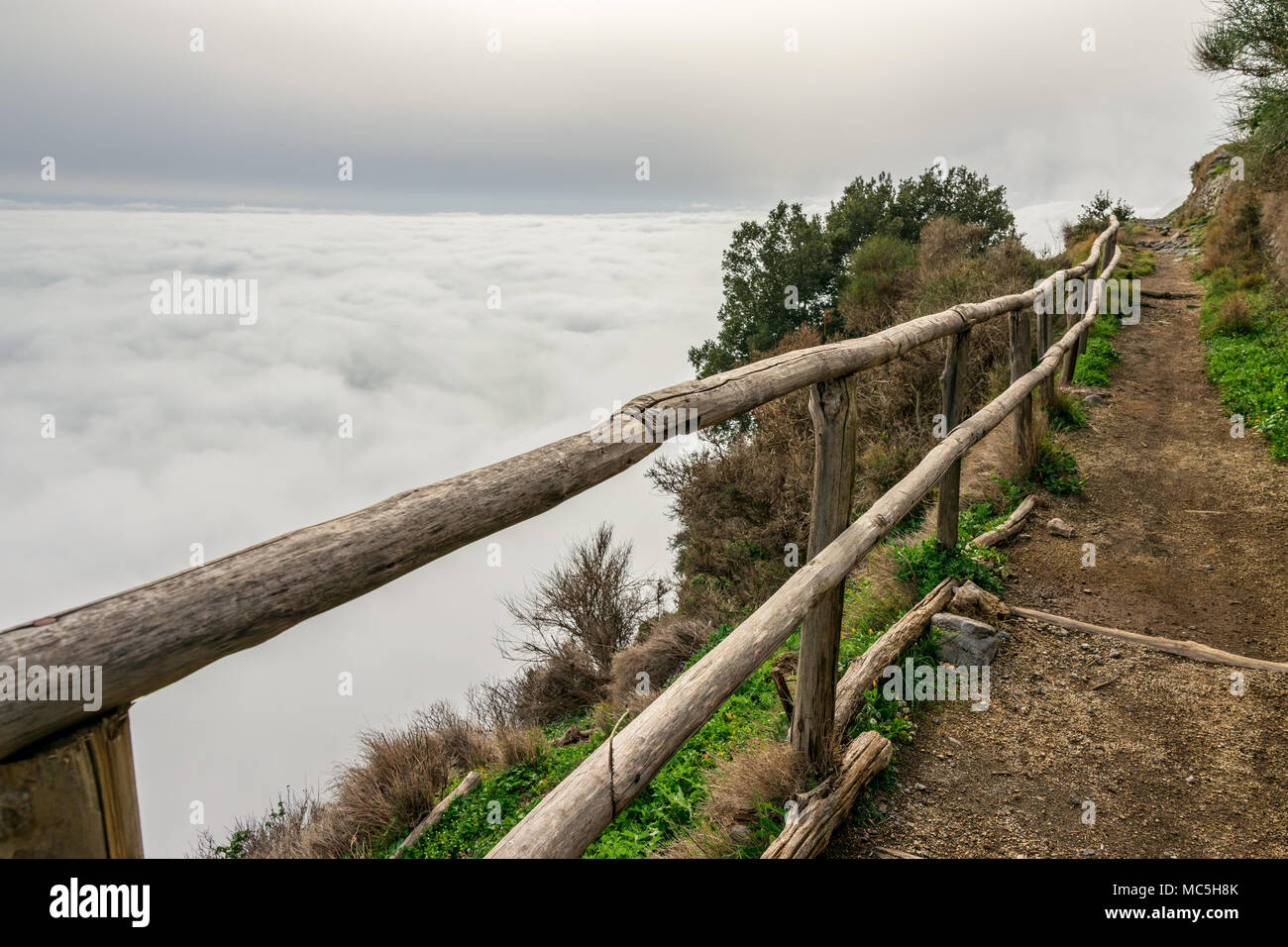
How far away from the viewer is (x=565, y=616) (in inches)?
648

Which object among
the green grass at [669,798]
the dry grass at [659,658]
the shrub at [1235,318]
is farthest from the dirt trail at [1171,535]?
the dry grass at [659,658]

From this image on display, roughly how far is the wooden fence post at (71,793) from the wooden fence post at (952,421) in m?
4.17

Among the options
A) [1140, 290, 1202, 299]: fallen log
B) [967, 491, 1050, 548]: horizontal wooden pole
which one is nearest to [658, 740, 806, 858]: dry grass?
[967, 491, 1050, 548]: horizontal wooden pole

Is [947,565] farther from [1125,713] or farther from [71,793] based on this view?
[71,793]

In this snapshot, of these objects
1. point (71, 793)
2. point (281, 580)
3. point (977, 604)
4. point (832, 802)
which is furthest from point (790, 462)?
point (71, 793)

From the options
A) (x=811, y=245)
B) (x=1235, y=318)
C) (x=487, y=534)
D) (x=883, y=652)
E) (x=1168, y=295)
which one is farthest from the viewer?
(x=811, y=245)

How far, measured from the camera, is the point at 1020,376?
545cm

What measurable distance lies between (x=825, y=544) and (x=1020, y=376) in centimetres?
373

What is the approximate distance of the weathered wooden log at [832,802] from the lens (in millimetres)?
2432

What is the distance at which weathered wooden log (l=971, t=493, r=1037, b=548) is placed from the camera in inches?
188

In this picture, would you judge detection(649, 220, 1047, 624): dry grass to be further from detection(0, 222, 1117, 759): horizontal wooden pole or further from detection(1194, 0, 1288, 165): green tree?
detection(0, 222, 1117, 759): horizontal wooden pole

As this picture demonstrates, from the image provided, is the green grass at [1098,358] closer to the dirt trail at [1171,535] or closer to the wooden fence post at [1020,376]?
the dirt trail at [1171,535]

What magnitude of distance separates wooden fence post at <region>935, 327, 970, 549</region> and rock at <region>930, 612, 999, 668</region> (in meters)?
0.84
